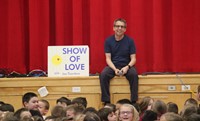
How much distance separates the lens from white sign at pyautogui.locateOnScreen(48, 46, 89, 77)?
10.4m

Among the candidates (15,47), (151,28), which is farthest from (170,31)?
(15,47)

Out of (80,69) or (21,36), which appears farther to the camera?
(21,36)

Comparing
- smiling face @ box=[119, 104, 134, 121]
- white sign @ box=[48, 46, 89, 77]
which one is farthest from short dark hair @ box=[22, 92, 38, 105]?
smiling face @ box=[119, 104, 134, 121]

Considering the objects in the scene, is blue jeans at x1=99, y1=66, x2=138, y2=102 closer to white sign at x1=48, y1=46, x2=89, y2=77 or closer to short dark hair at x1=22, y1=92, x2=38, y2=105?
white sign at x1=48, y1=46, x2=89, y2=77

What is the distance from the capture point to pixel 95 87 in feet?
34.4

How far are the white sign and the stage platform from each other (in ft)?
0.43

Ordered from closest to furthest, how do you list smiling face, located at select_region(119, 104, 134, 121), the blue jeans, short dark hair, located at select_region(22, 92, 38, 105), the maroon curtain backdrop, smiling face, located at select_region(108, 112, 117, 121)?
smiling face, located at select_region(119, 104, 134, 121) → smiling face, located at select_region(108, 112, 117, 121) → short dark hair, located at select_region(22, 92, 38, 105) → the blue jeans → the maroon curtain backdrop

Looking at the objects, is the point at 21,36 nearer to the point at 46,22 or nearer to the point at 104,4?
the point at 46,22

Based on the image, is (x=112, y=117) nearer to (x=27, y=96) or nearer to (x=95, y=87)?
(x=27, y=96)

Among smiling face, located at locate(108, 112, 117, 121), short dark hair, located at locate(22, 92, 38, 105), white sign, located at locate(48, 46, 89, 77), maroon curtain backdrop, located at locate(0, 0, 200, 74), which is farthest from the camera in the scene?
maroon curtain backdrop, located at locate(0, 0, 200, 74)

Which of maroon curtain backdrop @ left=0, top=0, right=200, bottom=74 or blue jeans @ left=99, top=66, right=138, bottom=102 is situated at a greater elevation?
maroon curtain backdrop @ left=0, top=0, right=200, bottom=74

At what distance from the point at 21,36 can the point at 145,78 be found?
3.17m

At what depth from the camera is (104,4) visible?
39.7ft

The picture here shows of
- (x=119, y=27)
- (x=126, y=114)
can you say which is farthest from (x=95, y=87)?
(x=126, y=114)
